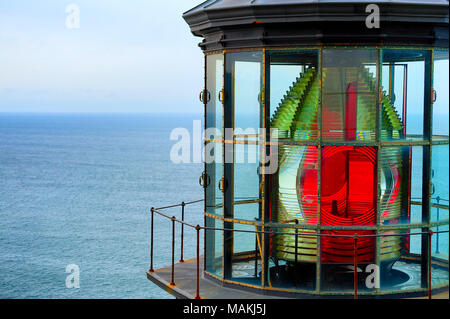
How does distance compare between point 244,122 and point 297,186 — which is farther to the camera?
point 244,122

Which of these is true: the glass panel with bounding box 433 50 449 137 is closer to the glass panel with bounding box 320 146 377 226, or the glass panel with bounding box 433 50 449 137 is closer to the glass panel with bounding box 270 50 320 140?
the glass panel with bounding box 320 146 377 226

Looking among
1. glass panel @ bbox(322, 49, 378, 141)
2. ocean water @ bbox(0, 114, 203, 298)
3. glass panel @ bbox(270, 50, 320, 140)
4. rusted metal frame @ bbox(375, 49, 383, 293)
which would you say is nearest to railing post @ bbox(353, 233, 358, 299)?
rusted metal frame @ bbox(375, 49, 383, 293)

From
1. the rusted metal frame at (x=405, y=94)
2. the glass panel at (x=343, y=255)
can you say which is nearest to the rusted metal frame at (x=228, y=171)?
the glass panel at (x=343, y=255)

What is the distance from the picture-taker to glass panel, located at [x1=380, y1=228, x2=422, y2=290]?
8625mm

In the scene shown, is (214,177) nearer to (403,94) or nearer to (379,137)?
(379,137)

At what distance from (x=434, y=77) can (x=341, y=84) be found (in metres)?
1.16

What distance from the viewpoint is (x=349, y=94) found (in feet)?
28.0

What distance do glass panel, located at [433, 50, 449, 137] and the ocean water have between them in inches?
780

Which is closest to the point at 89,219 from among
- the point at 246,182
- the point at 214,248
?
the point at 214,248

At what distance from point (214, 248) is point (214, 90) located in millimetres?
2147
